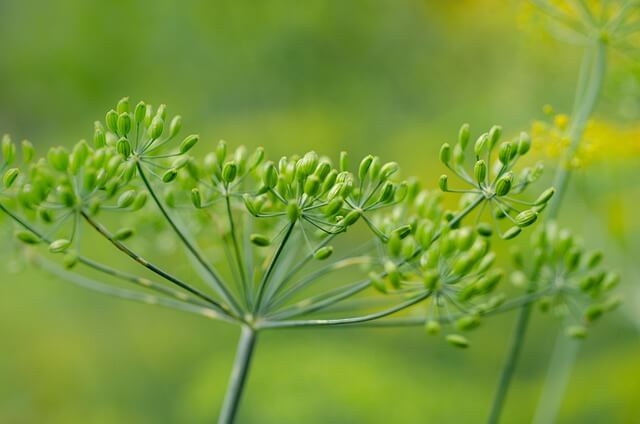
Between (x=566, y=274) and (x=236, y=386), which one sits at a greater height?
(x=566, y=274)

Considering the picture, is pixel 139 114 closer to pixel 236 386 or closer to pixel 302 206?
pixel 302 206

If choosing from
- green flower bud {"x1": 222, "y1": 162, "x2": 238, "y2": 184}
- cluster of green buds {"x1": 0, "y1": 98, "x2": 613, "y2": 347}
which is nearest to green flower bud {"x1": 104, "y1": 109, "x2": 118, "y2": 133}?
cluster of green buds {"x1": 0, "y1": 98, "x2": 613, "y2": 347}

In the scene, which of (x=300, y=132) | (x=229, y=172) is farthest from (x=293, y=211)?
(x=300, y=132)

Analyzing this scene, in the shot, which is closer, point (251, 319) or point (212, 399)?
point (251, 319)

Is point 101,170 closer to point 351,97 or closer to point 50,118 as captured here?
point 351,97

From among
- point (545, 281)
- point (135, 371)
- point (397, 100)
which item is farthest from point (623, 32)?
point (397, 100)

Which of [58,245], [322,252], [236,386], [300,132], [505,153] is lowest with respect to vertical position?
[236,386]
